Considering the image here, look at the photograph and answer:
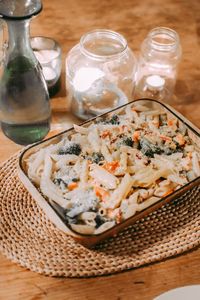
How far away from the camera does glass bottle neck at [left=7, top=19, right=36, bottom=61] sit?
1084 millimetres

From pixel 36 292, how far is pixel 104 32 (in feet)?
2.24

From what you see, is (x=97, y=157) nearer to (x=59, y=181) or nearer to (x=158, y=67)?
(x=59, y=181)

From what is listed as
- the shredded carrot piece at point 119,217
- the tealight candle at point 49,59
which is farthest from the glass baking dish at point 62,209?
the tealight candle at point 49,59

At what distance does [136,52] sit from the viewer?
156 centimetres

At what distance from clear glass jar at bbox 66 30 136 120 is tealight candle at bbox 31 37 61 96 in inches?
1.8

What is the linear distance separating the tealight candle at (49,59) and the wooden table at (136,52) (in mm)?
40

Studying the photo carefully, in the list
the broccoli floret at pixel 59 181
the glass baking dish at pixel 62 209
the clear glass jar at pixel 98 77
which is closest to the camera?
the glass baking dish at pixel 62 209

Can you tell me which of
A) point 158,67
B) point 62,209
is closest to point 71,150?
point 62,209

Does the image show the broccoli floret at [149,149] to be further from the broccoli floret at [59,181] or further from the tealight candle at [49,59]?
the tealight candle at [49,59]

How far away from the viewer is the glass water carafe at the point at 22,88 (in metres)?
1.09

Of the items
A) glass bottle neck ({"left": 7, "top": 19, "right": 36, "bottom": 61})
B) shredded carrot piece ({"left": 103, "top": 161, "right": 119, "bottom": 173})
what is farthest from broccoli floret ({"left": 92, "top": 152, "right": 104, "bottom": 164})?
glass bottle neck ({"left": 7, "top": 19, "right": 36, "bottom": 61})

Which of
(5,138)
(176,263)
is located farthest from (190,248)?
(5,138)

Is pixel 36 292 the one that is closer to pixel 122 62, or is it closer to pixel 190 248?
pixel 190 248

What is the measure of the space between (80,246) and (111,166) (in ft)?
0.56
